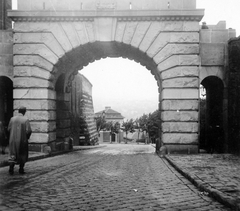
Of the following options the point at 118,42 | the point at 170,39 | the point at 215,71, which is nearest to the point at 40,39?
the point at 118,42

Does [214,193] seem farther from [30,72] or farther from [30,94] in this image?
[30,72]

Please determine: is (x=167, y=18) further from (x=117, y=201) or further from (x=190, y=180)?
(x=117, y=201)

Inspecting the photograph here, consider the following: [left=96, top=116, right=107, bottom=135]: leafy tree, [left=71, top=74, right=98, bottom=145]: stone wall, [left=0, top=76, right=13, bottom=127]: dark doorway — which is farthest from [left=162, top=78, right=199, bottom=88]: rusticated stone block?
[left=96, top=116, right=107, bottom=135]: leafy tree

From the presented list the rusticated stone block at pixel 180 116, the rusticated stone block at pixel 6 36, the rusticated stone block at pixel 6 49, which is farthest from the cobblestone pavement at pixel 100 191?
the rusticated stone block at pixel 6 36

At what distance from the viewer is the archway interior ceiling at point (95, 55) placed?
12663mm

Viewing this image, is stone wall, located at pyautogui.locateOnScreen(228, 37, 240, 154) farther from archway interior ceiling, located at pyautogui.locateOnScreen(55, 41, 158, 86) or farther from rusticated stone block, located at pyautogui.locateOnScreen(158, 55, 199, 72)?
archway interior ceiling, located at pyautogui.locateOnScreen(55, 41, 158, 86)

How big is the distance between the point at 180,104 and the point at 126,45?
3130 millimetres

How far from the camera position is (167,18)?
1199 centimetres

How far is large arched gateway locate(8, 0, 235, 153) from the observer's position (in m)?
11.9

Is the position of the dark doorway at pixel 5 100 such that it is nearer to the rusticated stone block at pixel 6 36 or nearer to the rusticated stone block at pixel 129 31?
the rusticated stone block at pixel 6 36

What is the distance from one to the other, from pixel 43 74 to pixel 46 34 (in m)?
1.55

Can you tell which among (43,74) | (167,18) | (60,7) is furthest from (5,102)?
(167,18)

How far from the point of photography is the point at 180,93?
39.2 ft

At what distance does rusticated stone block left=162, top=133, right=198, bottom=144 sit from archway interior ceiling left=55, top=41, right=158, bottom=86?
2.86 m
